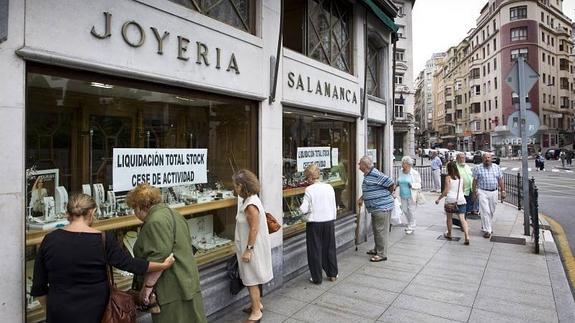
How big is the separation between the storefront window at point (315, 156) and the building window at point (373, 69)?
2.06 metres

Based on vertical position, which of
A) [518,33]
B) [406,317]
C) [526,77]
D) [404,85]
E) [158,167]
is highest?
[518,33]

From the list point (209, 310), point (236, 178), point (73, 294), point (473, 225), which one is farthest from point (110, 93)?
point (473, 225)

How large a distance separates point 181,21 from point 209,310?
3164mm

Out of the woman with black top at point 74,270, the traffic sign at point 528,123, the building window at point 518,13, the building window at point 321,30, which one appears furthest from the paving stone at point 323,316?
the building window at point 518,13

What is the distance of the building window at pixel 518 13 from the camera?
175 feet

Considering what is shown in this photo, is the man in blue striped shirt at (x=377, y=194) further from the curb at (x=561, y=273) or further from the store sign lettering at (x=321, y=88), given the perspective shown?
the curb at (x=561, y=273)

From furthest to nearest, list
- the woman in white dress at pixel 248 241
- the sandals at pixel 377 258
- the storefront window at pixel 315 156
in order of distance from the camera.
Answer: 1. the sandals at pixel 377 258
2. the storefront window at pixel 315 156
3. the woman in white dress at pixel 248 241

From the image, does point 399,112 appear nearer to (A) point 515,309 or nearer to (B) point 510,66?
(B) point 510,66

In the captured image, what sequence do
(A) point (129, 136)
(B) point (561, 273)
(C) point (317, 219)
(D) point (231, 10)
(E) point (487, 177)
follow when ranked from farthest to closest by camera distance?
(E) point (487, 177), (B) point (561, 273), (C) point (317, 219), (D) point (231, 10), (A) point (129, 136)

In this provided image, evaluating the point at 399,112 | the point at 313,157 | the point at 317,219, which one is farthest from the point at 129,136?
the point at 399,112

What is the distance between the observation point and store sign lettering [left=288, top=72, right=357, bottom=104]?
6014 mm

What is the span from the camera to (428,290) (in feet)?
Result: 17.5

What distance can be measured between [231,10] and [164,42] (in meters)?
1.45

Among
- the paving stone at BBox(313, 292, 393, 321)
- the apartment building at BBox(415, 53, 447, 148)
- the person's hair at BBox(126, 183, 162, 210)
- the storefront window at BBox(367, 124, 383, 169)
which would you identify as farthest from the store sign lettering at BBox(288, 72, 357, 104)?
the apartment building at BBox(415, 53, 447, 148)
